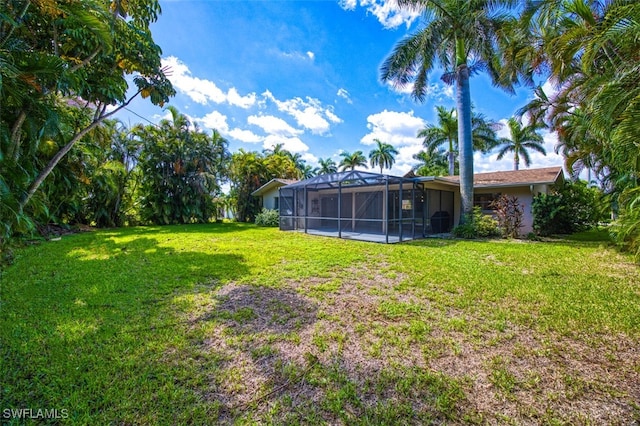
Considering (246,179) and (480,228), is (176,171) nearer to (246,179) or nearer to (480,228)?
(246,179)

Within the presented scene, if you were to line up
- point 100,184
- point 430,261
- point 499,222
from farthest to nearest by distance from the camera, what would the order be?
1. point 100,184
2. point 499,222
3. point 430,261

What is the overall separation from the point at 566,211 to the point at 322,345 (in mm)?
12351

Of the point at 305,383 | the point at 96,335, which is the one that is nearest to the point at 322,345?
the point at 305,383

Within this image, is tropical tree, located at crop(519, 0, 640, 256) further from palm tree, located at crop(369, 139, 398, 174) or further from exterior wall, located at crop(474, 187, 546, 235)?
palm tree, located at crop(369, 139, 398, 174)

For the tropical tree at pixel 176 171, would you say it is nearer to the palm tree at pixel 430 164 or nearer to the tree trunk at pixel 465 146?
the tree trunk at pixel 465 146

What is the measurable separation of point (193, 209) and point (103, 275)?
13451mm

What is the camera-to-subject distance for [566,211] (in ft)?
34.2

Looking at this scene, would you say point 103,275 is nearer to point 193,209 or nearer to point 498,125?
point 193,209

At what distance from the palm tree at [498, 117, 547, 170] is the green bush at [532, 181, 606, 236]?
15.8 meters

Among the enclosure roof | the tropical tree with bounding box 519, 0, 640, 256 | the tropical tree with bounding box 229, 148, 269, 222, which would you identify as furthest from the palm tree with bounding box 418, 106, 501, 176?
the tropical tree with bounding box 229, 148, 269, 222

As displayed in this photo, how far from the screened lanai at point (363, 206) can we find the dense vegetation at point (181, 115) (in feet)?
6.79

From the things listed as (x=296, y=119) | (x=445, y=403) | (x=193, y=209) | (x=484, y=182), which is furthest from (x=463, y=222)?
(x=193, y=209)

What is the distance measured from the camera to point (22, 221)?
281 cm

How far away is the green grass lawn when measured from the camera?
199 centimetres
